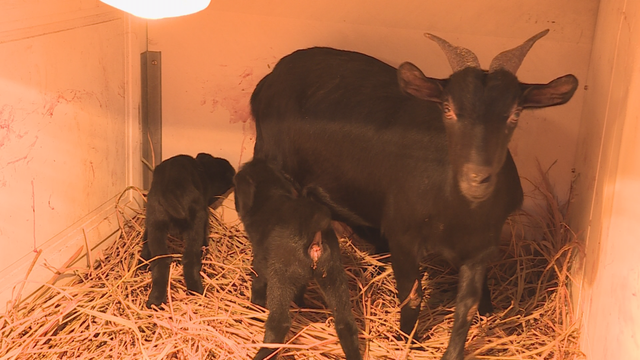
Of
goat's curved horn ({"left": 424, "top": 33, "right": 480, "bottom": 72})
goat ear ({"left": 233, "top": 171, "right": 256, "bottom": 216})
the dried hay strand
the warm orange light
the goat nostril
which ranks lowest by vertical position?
the dried hay strand

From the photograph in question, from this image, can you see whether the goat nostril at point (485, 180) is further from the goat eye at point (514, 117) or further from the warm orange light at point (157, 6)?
the warm orange light at point (157, 6)

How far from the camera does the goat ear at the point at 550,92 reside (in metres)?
2.64

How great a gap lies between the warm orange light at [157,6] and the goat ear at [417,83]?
0.98 meters

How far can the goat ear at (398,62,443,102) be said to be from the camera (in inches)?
110

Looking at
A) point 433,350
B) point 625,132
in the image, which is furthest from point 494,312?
point 625,132

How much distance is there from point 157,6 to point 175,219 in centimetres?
167

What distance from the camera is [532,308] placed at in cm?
355

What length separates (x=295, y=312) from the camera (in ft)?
11.4

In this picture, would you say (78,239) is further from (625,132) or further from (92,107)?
(625,132)

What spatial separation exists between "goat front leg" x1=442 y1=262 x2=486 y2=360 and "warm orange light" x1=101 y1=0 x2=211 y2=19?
172cm

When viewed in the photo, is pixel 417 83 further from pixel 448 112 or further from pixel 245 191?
pixel 245 191

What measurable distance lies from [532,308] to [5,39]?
3.10 meters

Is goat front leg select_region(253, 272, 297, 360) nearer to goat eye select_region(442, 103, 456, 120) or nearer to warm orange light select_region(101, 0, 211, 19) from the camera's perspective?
goat eye select_region(442, 103, 456, 120)

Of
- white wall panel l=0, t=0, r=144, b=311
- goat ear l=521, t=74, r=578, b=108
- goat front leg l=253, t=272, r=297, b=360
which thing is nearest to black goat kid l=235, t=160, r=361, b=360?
goat front leg l=253, t=272, r=297, b=360
